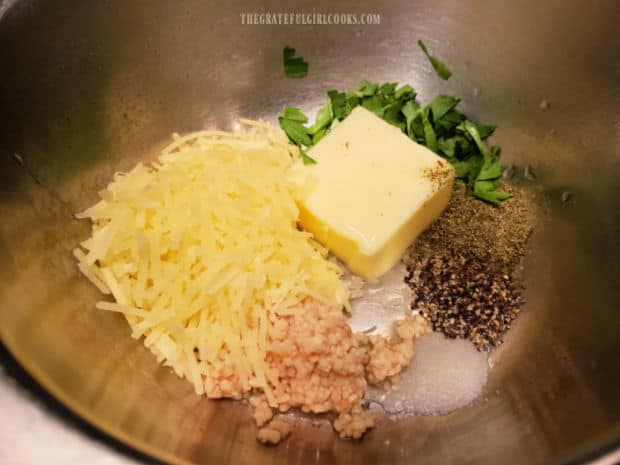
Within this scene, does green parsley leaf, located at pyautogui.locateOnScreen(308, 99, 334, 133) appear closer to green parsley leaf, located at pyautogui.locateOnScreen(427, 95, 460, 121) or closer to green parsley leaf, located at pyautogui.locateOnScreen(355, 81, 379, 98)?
green parsley leaf, located at pyautogui.locateOnScreen(355, 81, 379, 98)

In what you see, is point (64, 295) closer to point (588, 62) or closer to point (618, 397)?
point (618, 397)

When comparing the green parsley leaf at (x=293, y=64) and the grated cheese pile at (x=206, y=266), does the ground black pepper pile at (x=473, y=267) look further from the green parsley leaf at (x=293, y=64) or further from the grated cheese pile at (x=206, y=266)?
the green parsley leaf at (x=293, y=64)

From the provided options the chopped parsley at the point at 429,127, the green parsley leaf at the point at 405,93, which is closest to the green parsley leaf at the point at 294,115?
the chopped parsley at the point at 429,127

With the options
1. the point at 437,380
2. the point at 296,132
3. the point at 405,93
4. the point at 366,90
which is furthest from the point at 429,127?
the point at 437,380

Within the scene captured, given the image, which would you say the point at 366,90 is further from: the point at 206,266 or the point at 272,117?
the point at 206,266

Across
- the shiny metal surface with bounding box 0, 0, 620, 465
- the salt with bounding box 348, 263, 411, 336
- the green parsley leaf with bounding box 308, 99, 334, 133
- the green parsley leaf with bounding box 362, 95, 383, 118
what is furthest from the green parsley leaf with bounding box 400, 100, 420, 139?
the salt with bounding box 348, 263, 411, 336

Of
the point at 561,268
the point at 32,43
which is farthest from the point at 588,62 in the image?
the point at 32,43
